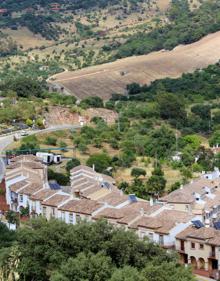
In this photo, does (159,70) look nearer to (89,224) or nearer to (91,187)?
(91,187)

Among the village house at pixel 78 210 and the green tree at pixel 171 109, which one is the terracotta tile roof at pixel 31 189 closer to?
the village house at pixel 78 210

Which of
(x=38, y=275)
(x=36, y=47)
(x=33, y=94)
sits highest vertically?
(x=38, y=275)

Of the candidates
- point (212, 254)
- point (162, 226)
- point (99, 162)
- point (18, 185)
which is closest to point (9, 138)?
point (99, 162)

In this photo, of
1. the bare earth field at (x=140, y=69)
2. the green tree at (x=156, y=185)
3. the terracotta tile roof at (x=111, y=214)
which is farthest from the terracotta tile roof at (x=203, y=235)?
the bare earth field at (x=140, y=69)

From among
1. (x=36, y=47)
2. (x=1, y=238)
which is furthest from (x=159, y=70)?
(x=1, y=238)

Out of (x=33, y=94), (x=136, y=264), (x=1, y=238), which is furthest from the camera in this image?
(x=33, y=94)
